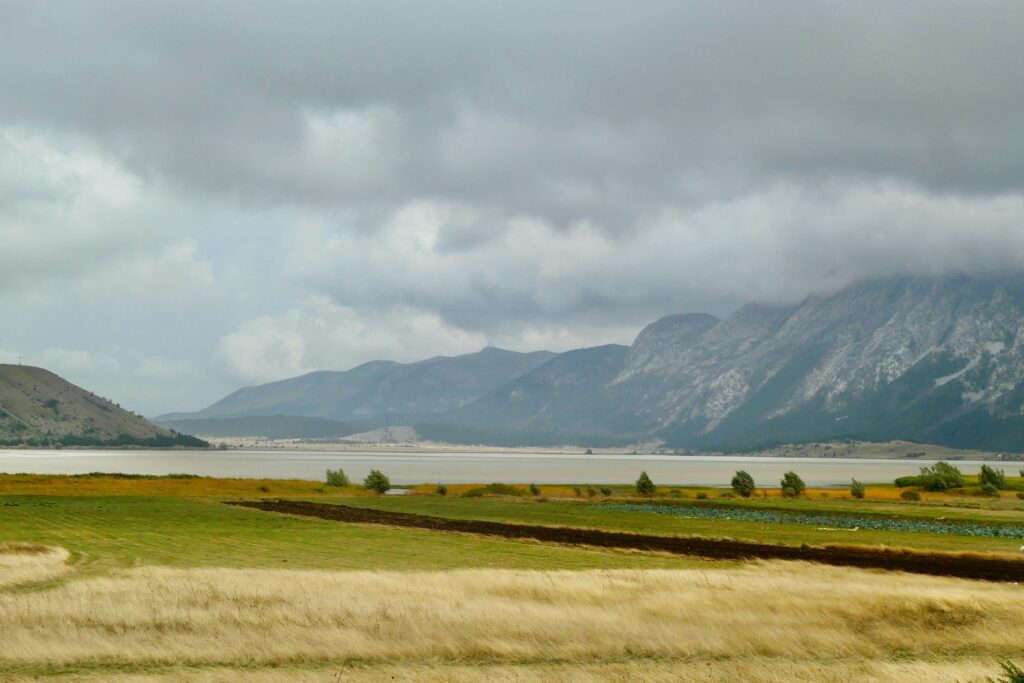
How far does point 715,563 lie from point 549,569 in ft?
31.6

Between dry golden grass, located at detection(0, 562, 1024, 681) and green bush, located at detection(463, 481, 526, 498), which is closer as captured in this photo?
dry golden grass, located at detection(0, 562, 1024, 681)

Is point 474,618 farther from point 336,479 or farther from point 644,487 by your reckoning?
point 336,479

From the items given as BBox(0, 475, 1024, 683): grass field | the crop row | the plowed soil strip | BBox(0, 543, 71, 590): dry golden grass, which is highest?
BBox(0, 475, 1024, 683): grass field

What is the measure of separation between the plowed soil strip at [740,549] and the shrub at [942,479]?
9102 cm

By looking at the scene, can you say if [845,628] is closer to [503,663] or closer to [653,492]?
[503,663]

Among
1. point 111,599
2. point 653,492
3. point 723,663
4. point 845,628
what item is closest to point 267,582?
point 111,599

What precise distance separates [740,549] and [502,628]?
32.8 meters

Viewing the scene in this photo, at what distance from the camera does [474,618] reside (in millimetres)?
23984

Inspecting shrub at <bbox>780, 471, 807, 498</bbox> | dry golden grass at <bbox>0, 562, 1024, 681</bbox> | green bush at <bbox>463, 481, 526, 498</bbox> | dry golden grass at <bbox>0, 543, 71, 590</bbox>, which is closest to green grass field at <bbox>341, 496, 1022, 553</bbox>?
shrub at <bbox>780, 471, 807, 498</bbox>

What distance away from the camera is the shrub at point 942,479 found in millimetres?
133750

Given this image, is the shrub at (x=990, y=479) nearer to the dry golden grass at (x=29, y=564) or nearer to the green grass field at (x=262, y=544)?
the green grass field at (x=262, y=544)

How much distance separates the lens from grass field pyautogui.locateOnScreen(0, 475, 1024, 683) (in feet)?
62.9

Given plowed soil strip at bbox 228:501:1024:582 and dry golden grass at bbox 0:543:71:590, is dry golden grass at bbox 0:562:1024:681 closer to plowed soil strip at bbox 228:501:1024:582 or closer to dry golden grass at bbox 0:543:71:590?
dry golden grass at bbox 0:543:71:590

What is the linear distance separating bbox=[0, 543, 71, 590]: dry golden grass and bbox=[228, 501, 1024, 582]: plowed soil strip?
27622 mm
